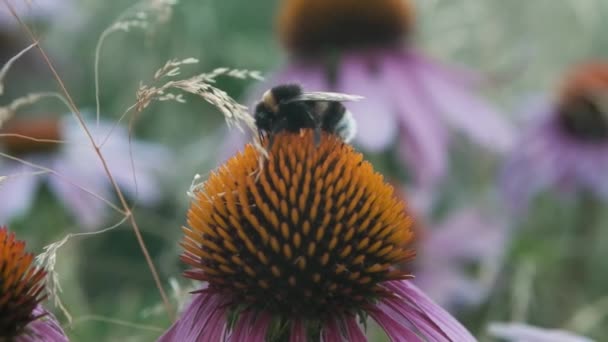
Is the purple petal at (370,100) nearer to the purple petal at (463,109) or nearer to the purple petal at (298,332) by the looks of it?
the purple petal at (463,109)

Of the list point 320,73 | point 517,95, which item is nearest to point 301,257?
point 320,73

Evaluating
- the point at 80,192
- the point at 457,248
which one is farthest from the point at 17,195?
the point at 457,248

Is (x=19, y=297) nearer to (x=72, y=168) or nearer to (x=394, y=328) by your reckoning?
(x=394, y=328)

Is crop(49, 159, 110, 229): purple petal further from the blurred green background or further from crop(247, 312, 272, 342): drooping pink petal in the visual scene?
crop(247, 312, 272, 342): drooping pink petal

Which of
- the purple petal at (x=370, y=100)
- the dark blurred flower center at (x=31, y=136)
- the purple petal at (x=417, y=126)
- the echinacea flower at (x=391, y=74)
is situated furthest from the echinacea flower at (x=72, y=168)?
the purple petal at (x=417, y=126)

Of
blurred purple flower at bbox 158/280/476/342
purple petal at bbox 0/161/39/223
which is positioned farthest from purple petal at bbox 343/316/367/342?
purple petal at bbox 0/161/39/223

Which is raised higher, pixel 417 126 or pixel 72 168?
pixel 417 126

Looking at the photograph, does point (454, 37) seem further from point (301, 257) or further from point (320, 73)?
point (301, 257)
